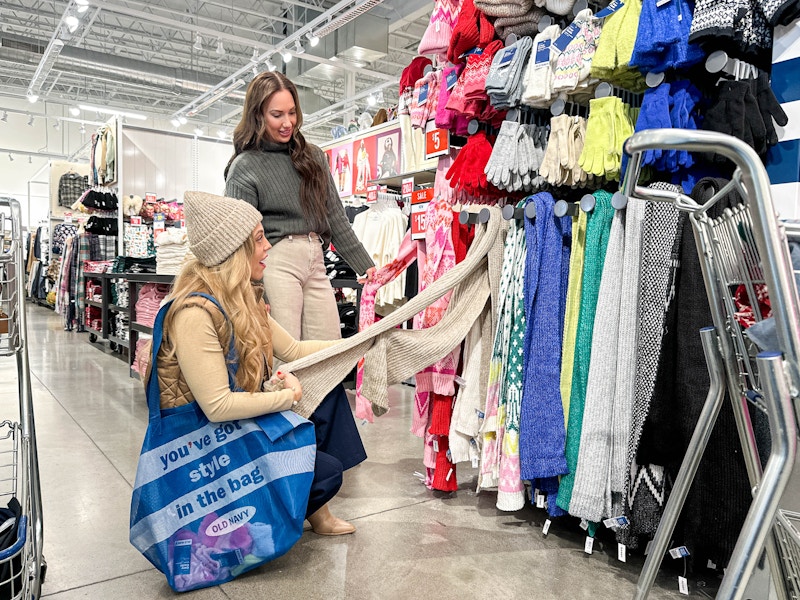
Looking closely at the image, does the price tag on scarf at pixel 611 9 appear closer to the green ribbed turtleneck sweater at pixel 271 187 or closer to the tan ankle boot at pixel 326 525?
the green ribbed turtleneck sweater at pixel 271 187

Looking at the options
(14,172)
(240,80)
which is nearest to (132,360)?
(240,80)

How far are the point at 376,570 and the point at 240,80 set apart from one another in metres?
10.9

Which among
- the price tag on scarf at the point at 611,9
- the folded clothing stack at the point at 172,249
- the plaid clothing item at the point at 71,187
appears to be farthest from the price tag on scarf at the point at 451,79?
the plaid clothing item at the point at 71,187

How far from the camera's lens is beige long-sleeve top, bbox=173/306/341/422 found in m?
1.80

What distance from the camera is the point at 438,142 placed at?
298 centimetres

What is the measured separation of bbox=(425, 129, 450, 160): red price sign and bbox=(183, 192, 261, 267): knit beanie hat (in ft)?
4.19

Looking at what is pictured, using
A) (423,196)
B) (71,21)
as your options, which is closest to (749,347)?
(423,196)

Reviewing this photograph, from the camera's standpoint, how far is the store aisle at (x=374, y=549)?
1897mm

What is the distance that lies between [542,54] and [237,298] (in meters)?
1.44

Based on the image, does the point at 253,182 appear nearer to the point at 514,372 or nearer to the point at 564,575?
the point at 514,372

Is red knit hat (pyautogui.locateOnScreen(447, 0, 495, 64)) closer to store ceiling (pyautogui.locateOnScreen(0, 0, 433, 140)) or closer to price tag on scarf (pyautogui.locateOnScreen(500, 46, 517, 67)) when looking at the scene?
price tag on scarf (pyautogui.locateOnScreen(500, 46, 517, 67))

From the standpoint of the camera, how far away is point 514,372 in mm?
2289

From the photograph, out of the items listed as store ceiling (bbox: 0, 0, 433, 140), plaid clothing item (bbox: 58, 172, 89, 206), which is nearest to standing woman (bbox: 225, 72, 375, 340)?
store ceiling (bbox: 0, 0, 433, 140)

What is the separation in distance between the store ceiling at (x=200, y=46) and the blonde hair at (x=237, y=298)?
679cm
